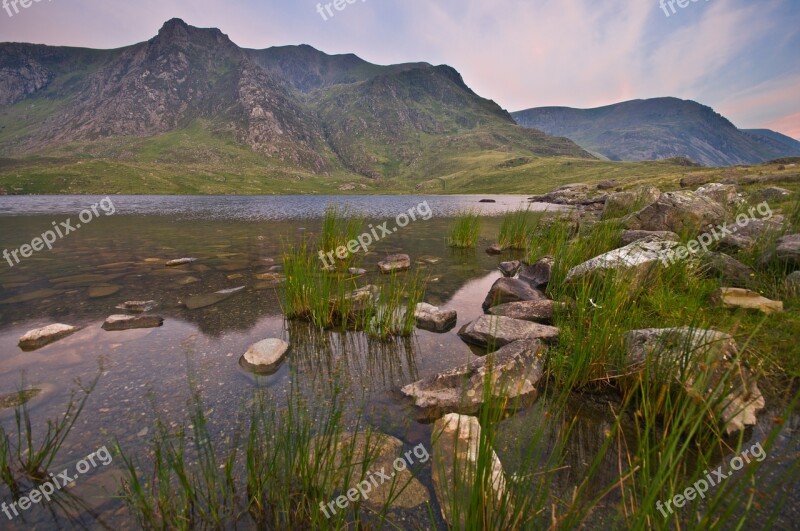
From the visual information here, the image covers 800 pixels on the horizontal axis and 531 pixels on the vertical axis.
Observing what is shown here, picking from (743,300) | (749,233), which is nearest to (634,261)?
(743,300)


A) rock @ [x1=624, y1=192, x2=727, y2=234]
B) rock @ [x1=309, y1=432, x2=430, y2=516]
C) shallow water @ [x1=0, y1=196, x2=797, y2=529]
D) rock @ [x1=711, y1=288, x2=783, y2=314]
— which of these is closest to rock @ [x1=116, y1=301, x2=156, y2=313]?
shallow water @ [x1=0, y1=196, x2=797, y2=529]

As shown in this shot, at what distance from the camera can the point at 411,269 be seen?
12984mm

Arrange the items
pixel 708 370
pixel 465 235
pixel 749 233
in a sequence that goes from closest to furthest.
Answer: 1. pixel 708 370
2. pixel 749 233
3. pixel 465 235

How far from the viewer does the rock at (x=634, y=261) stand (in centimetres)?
648

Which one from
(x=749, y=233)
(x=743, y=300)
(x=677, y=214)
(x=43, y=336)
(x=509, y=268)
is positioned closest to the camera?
(x=743, y=300)

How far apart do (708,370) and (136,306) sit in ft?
34.5

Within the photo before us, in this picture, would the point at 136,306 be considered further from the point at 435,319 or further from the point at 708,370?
the point at 708,370

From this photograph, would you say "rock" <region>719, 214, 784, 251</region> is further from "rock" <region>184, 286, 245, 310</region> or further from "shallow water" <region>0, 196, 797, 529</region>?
"rock" <region>184, 286, 245, 310</region>

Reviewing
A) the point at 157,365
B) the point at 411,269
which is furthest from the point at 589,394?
the point at 411,269

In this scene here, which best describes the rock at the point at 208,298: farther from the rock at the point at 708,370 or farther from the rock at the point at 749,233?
the rock at the point at 749,233

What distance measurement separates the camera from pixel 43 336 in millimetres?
6430

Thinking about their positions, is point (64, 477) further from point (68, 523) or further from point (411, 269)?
point (411, 269)

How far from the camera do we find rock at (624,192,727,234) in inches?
461

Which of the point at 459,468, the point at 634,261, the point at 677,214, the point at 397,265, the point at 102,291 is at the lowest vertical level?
the point at 102,291
